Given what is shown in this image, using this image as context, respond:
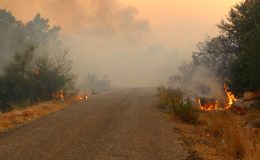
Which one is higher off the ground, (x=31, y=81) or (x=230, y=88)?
(x=31, y=81)

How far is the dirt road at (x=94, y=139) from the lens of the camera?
10523 mm

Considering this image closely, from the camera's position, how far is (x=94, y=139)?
41.4ft

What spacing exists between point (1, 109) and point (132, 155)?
76.1 feet

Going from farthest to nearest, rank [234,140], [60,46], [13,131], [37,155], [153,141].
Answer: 1. [60,46]
2. [13,131]
3. [153,141]
4. [234,140]
5. [37,155]

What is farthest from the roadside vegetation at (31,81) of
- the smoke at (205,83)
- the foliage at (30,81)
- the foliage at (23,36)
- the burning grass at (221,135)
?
the foliage at (23,36)

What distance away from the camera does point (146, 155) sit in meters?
10.6

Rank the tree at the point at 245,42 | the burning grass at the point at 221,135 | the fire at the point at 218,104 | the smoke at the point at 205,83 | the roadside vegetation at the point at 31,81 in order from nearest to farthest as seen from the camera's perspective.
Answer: the burning grass at the point at 221,135 → the tree at the point at 245,42 → the fire at the point at 218,104 → the smoke at the point at 205,83 → the roadside vegetation at the point at 31,81

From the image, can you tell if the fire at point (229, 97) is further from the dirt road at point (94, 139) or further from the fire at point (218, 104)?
the dirt road at point (94, 139)

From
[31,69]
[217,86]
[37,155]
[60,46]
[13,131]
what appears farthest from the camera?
[60,46]

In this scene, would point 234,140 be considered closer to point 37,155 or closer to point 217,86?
point 37,155

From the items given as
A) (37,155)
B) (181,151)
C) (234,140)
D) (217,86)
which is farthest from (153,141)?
(217,86)

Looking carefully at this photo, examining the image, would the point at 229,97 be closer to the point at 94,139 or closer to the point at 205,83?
the point at 205,83

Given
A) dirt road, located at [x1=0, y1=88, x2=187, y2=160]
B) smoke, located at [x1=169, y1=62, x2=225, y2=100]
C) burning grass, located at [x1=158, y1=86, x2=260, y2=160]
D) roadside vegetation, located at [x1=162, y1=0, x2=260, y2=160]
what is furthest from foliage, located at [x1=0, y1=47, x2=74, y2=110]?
burning grass, located at [x1=158, y1=86, x2=260, y2=160]

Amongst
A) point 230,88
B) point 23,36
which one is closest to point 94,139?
point 230,88
